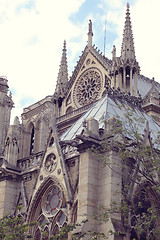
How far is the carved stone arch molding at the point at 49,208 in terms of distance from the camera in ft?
78.1

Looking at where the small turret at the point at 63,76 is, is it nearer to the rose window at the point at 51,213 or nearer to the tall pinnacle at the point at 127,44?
the tall pinnacle at the point at 127,44

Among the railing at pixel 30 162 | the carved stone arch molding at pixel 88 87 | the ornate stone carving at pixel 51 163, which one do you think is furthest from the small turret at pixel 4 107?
the ornate stone carving at pixel 51 163

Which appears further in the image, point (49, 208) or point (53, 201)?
point (49, 208)

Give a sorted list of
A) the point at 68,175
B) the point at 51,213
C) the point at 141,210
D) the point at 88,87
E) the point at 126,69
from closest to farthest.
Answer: the point at 141,210
the point at 68,175
the point at 51,213
the point at 126,69
the point at 88,87

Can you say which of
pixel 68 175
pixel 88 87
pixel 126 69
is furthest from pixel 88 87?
pixel 68 175

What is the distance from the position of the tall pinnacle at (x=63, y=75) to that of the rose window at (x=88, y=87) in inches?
63.3

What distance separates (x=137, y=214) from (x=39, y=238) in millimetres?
4781

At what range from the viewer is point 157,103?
47.1m

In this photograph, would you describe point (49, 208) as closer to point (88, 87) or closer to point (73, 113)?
point (73, 113)

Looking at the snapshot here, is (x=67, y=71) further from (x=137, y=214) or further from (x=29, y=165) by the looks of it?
(x=137, y=214)

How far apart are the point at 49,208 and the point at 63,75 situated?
3118cm

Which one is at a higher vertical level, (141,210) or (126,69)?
(126,69)

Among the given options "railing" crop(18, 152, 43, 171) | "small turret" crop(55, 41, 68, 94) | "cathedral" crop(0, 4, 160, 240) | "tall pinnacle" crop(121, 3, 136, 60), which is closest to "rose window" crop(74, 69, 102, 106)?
"small turret" crop(55, 41, 68, 94)

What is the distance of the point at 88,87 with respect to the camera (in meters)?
51.8
